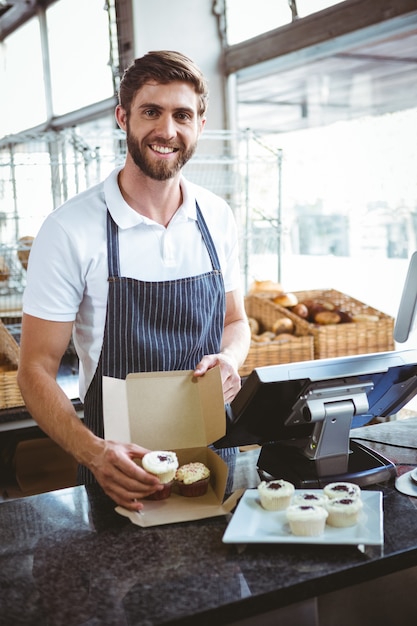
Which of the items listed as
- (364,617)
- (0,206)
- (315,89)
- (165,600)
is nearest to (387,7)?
(315,89)

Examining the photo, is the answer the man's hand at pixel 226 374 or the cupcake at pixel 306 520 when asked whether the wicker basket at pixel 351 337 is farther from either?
the cupcake at pixel 306 520

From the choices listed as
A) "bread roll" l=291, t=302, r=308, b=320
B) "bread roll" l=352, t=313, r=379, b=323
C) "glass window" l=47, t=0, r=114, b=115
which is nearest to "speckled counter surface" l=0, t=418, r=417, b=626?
"bread roll" l=352, t=313, r=379, b=323

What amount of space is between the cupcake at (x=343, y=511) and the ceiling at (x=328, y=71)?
2.17m

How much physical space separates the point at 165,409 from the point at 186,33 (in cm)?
295

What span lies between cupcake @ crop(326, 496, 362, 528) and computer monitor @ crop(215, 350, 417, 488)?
0.20 meters

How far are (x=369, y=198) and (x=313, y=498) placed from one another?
2347 mm

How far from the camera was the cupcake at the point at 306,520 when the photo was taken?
1379 mm

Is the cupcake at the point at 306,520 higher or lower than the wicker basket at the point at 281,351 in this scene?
higher

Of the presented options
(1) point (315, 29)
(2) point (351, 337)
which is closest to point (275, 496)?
(2) point (351, 337)

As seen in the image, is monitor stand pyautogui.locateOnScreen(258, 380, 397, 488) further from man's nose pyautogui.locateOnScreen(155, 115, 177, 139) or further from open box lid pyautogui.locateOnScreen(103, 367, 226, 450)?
man's nose pyautogui.locateOnScreen(155, 115, 177, 139)

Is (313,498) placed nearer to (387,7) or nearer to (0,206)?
(387,7)

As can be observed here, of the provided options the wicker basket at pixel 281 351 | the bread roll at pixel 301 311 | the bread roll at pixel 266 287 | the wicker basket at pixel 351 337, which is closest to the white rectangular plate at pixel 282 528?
the wicker basket at pixel 281 351

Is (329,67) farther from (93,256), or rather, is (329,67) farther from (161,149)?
(93,256)

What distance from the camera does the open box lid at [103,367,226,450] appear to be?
1.64 m
